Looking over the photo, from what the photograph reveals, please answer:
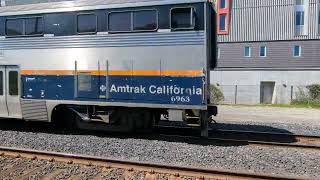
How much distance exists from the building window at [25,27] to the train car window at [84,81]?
76.2 inches

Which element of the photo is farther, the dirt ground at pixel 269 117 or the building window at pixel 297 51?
the building window at pixel 297 51

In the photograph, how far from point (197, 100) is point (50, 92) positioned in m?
4.56

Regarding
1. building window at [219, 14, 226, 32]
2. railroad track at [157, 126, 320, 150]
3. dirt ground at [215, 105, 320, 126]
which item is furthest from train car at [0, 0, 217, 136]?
building window at [219, 14, 226, 32]

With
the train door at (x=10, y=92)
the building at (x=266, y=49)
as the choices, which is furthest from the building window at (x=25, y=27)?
the building at (x=266, y=49)

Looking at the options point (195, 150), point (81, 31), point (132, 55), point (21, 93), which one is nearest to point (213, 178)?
point (195, 150)

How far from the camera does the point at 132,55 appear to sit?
10672 millimetres

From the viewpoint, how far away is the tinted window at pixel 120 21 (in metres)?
10.7

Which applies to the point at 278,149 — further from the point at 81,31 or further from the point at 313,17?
the point at 313,17

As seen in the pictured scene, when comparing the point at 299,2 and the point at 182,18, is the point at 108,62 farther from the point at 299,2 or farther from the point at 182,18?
the point at 299,2

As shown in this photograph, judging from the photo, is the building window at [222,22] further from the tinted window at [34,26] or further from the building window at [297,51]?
the tinted window at [34,26]

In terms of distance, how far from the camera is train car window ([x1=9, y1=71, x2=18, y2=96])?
12125mm

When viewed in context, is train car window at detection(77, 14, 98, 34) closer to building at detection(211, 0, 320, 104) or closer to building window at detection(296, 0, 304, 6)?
building at detection(211, 0, 320, 104)

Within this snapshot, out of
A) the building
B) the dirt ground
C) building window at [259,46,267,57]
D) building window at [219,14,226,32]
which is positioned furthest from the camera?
building window at [219,14,226,32]

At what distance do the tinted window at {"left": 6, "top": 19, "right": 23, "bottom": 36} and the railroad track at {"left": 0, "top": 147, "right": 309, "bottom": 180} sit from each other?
462 cm
